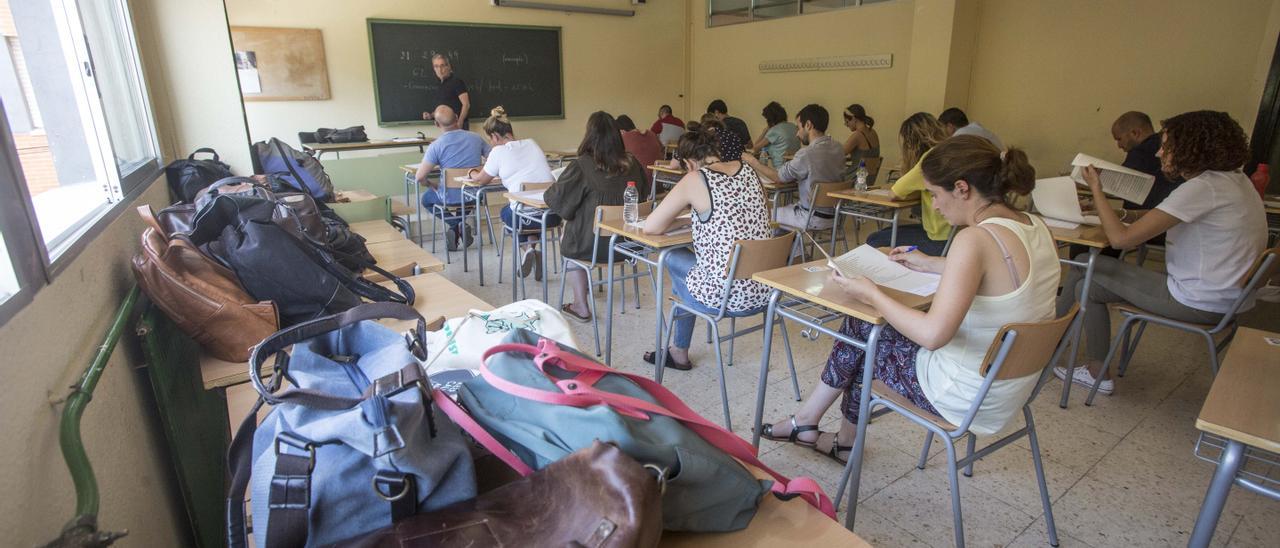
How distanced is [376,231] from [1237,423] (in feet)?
10.7

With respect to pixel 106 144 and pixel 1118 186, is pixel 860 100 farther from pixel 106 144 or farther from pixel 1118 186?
pixel 106 144

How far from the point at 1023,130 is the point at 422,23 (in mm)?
6166

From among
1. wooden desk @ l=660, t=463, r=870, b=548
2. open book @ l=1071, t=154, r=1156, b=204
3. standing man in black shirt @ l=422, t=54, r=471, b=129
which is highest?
standing man in black shirt @ l=422, t=54, r=471, b=129

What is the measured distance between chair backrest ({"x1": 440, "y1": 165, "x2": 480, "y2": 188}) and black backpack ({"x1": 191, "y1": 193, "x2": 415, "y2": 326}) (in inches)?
103

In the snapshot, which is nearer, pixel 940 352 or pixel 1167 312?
pixel 940 352

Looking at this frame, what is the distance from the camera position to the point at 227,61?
2.89 metres

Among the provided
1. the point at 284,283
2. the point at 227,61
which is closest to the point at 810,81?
the point at 227,61

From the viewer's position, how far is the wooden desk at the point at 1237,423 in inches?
46.8

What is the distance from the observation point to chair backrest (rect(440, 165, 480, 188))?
439cm

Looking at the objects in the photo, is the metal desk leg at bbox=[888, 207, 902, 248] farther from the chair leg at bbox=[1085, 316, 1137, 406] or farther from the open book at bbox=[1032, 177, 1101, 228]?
the chair leg at bbox=[1085, 316, 1137, 406]

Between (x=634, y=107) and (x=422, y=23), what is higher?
(x=422, y=23)

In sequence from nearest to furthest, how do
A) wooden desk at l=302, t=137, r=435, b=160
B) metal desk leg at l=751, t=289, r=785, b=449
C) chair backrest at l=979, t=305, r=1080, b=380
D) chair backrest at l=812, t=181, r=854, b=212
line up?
chair backrest at l=979, t=305, r=1080, b=380
metal desk leg at l=751, t=289, r=785, b=449
chair backrest at l=812, t=181, r=854, b=212
wooden desk at l=302, t=137, r=435, b=160

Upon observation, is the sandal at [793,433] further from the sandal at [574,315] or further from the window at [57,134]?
the window at [57,134]

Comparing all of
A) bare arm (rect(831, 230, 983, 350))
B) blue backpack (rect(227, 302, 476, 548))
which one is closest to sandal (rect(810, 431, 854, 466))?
bare arm (rect(831, 230, 983, 350))
